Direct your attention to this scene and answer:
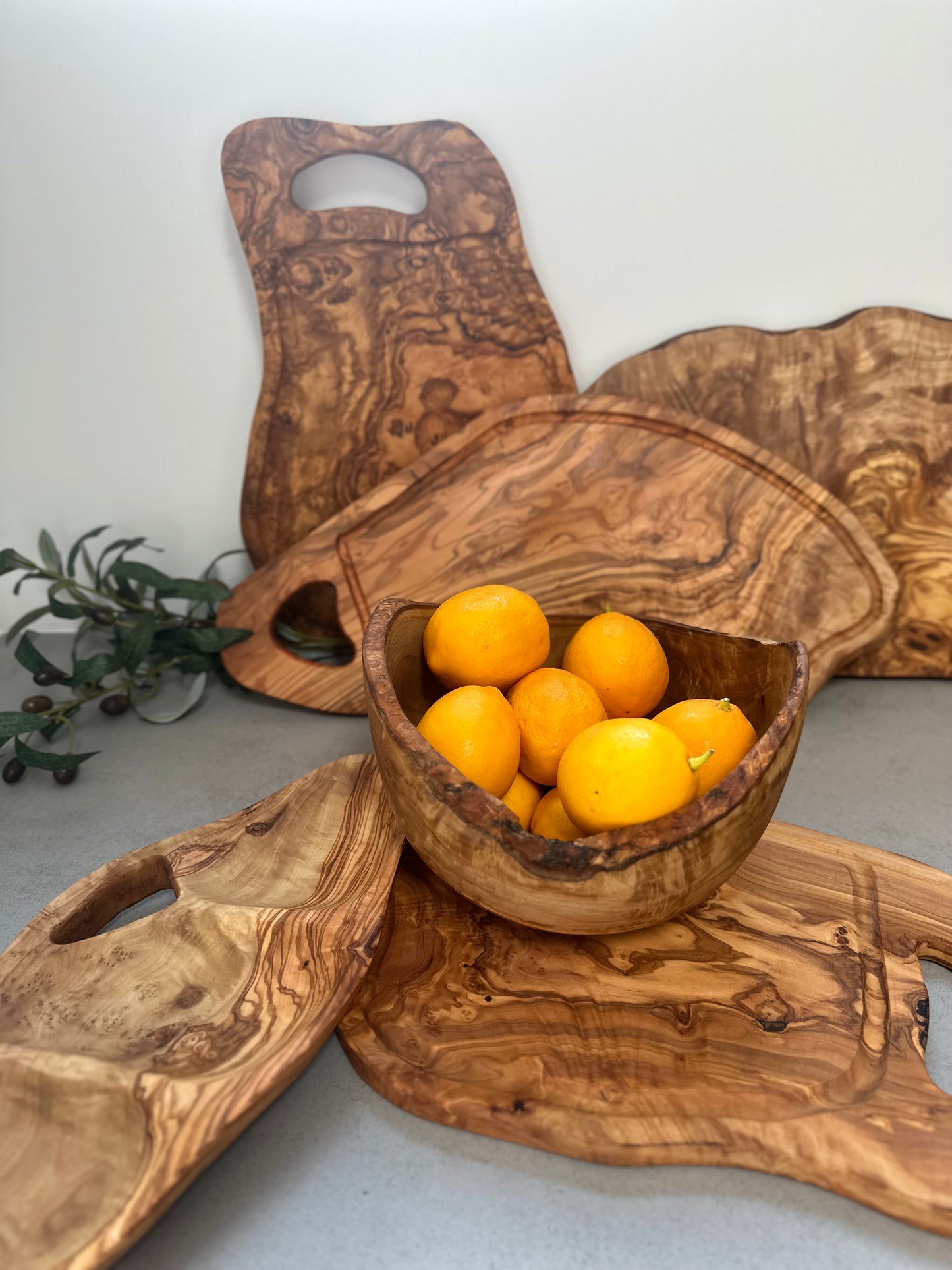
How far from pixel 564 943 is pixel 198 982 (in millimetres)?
257

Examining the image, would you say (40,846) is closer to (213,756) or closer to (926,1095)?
(213,756)

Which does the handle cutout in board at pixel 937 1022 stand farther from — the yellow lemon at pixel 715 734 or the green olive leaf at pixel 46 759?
the green olive leaf at pixel 46 759

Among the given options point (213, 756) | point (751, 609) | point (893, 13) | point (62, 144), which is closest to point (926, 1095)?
point (751, 609)

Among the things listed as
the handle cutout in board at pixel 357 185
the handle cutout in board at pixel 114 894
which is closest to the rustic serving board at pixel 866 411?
the handle cutout in board at pixel 357 185

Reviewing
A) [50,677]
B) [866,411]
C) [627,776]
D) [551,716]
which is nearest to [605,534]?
[866,411]

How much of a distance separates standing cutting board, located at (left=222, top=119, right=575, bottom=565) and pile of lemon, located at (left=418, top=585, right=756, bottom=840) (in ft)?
1.69

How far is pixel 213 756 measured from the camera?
1.05 meters

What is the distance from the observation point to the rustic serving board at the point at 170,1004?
45 cm

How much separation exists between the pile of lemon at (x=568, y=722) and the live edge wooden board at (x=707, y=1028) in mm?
114

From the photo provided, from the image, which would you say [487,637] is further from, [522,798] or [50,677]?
[50,677]

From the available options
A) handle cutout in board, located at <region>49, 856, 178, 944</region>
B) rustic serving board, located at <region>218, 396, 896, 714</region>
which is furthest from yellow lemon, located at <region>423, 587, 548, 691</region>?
rustic serving board, located at <region>218, 396, 896, 714</region>

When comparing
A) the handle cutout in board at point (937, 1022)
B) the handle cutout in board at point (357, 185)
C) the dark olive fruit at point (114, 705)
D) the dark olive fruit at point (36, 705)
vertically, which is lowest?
the handle cutout in board at point (937, 1022)

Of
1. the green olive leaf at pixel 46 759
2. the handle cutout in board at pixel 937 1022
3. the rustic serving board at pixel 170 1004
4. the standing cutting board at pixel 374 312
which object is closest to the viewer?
the rustic serving board at pixel 170 1004

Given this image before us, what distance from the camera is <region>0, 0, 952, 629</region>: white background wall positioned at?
1.07 m
